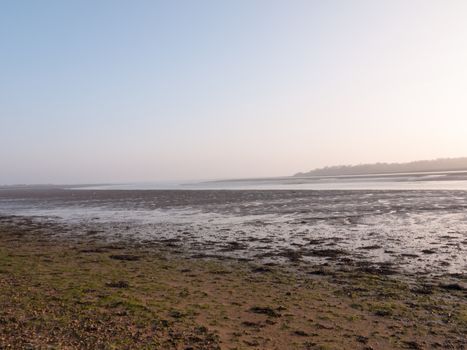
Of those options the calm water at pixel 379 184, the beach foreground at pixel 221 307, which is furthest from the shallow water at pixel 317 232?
the calm water at pixel 379 184

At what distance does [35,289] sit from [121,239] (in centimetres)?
1173

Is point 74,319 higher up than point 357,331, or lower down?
higher up

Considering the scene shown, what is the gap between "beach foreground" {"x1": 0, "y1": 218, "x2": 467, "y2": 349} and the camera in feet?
26.3

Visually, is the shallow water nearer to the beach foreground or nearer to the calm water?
the beach foreground

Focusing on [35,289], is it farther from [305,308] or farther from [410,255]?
[410,255]

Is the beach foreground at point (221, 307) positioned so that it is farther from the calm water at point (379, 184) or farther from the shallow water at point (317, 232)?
the calm water at point (379, 184)

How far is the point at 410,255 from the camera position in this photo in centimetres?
1633

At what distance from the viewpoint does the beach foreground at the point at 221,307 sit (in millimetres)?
8031

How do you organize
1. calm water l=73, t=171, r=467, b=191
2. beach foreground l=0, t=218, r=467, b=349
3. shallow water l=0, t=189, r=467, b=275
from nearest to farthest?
1. beach foreground l=0, t=218, r=467, b=349
2. shallow water l=0, t=189, r=467, b=275
3. calm water l=73, t=171, r=467, b=191

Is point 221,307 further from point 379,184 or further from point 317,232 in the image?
point 379,184

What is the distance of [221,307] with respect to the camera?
34.1 feet

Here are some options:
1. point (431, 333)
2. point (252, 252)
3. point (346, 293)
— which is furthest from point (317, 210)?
point (431, 333)

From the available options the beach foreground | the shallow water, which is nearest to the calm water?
the shallow water

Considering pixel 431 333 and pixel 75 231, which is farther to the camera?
pixel 75 231
